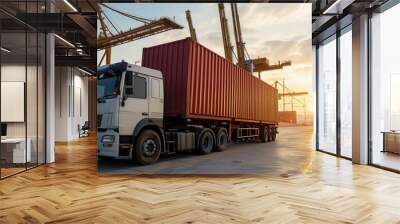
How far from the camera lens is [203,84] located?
5492mm

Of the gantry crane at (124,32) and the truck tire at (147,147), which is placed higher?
the gantry crane at (124,32)

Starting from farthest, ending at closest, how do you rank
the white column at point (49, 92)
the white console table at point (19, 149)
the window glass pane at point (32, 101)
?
the white column at point (49, 92), the window glass pane at point (32, 101), the white console table at point (19, 149)

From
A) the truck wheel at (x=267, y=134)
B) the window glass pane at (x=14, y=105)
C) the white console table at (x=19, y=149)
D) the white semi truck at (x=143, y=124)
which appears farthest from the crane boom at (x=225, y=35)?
the white console table at (x=19, y=149)

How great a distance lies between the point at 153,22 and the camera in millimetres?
5410

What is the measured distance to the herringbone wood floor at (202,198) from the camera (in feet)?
11.2

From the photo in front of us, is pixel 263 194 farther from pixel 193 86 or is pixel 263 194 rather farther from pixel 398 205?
pixel 193 86

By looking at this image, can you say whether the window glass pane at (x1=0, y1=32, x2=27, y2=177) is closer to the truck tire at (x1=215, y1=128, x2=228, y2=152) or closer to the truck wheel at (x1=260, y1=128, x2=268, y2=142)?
the truck tire at (x1=215, y1=128, x2=228, y2=152)

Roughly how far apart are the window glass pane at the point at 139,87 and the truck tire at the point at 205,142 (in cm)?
112

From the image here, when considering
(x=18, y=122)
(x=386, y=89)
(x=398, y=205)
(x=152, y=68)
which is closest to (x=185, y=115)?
(x=152, y=68)

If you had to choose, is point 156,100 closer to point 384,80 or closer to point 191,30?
point 191,30

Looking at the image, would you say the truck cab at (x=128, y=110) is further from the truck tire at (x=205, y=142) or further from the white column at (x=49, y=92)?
the white column at (x=49, y=92)

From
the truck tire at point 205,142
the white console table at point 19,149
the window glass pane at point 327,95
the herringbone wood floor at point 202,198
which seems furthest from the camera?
the window glass pane at point 327,95

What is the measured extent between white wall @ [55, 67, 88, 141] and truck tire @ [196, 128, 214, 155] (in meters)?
9.23

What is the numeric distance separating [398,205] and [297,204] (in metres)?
1.11
